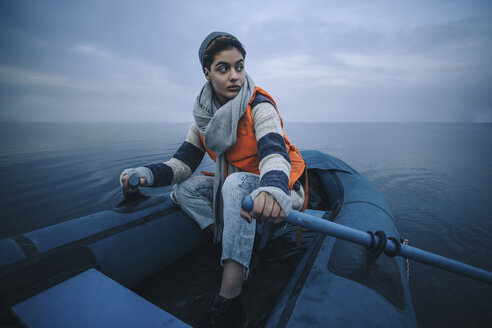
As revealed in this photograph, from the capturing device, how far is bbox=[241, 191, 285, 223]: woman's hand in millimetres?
1007

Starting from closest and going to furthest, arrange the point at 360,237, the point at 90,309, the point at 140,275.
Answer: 1. the point at 90,309
2. the point at 360,237
3. the point at 140,275

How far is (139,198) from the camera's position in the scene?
2.04m

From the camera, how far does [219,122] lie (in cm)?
155

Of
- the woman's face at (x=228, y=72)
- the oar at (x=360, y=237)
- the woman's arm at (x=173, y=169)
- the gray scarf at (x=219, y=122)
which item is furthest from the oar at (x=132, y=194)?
the oar at (x=360, y=237)

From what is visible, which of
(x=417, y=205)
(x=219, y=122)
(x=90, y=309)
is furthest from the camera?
(x=417, y=205)

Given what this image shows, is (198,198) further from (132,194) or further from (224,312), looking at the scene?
(224,312)

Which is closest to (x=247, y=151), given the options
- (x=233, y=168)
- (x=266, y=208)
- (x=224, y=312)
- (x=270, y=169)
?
(x=233, y=168)

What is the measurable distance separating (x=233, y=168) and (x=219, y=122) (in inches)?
16.6

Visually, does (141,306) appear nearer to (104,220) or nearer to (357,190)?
(104,220)

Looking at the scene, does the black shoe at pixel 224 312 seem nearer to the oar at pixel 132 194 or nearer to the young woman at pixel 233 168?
the young woman at pixel 233 168

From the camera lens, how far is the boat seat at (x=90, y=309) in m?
0.83

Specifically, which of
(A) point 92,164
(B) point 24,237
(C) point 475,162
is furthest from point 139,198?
(C) point 475,162

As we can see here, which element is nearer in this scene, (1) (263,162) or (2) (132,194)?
(1) (263,162)

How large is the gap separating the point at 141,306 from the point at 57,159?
10.6 metres
